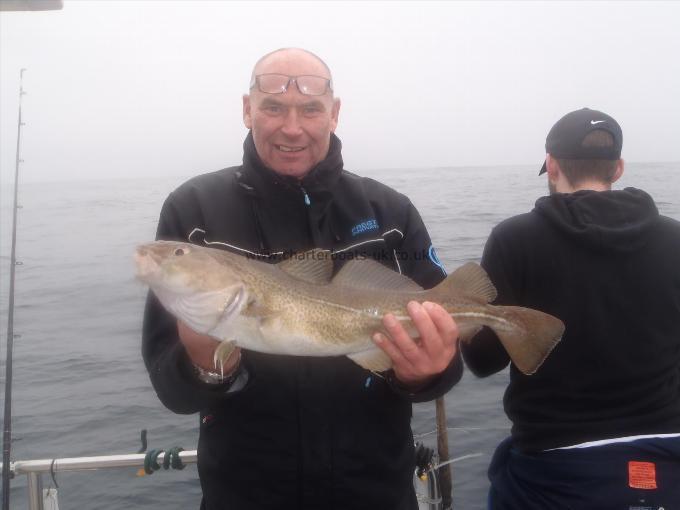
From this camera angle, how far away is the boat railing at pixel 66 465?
368 cm

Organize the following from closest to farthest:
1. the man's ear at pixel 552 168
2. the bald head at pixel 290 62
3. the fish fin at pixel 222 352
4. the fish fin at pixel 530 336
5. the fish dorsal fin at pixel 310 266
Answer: the fish fin at pixel 222 352
the fish dorsal fin at pixel 310 266
the fish fin at pixel 530 336
the bald head at pixel 290 62
the man's ear at pixel 552 168

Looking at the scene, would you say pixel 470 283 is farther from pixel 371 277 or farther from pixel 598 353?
pixel 598 353

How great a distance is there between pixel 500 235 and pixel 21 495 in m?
6.40

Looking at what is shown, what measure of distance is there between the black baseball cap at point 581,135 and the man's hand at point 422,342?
171cm

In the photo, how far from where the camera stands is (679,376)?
3307 millimetres

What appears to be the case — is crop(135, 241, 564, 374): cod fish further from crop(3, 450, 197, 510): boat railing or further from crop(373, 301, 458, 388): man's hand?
crop(3, 450, 197, 510): boat railing

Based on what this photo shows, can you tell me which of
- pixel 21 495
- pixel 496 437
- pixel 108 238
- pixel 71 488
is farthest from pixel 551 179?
pixel 108 238

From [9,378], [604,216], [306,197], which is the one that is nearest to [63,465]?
[9,378]

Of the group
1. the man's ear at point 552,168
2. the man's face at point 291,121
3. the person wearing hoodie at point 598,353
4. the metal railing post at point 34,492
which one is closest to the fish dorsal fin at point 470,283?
the person wearing hoodie at point 598,353

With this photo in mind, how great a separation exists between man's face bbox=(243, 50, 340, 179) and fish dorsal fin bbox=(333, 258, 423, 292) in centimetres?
60

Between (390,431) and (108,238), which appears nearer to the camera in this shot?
(390,431)

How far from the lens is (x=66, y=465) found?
367cm

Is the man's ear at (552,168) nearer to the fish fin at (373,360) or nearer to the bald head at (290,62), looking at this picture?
the bald head at (290,62)

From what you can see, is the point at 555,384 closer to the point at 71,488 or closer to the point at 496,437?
the point at 496,437
